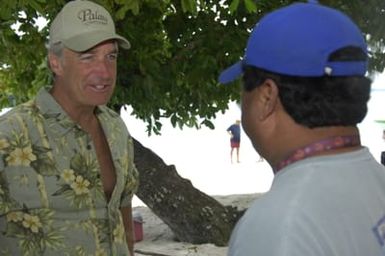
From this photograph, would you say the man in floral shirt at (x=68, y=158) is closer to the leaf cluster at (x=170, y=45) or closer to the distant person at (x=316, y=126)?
the distant person at (x=316, y=126)

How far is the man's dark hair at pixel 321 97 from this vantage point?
1101 millimetres

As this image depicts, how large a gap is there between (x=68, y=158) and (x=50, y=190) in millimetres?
124

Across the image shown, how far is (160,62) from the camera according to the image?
514 centimetres

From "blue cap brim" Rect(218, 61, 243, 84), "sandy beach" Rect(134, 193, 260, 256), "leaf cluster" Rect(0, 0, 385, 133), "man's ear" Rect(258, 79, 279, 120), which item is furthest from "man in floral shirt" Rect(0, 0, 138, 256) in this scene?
"sandy beach" Rect(134, 193, 260, 256)

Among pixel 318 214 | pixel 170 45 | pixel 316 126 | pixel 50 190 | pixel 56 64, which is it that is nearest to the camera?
pixel 318 214

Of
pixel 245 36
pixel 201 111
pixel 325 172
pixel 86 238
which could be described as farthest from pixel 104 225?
pixel 201 111

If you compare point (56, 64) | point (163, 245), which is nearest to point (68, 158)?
point (56, 64)

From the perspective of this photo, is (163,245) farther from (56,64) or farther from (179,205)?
(56,64)

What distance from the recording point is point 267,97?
1127 millimetres

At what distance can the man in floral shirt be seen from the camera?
2.05 metres

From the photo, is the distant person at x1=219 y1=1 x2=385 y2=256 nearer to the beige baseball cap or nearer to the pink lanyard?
the pink lanyard

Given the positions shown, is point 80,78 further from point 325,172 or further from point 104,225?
point 325,172

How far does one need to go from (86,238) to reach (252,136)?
42.8 inches

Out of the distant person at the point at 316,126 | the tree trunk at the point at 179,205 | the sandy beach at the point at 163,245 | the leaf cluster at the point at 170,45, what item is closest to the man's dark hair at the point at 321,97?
the distant person at the point at 316,126
